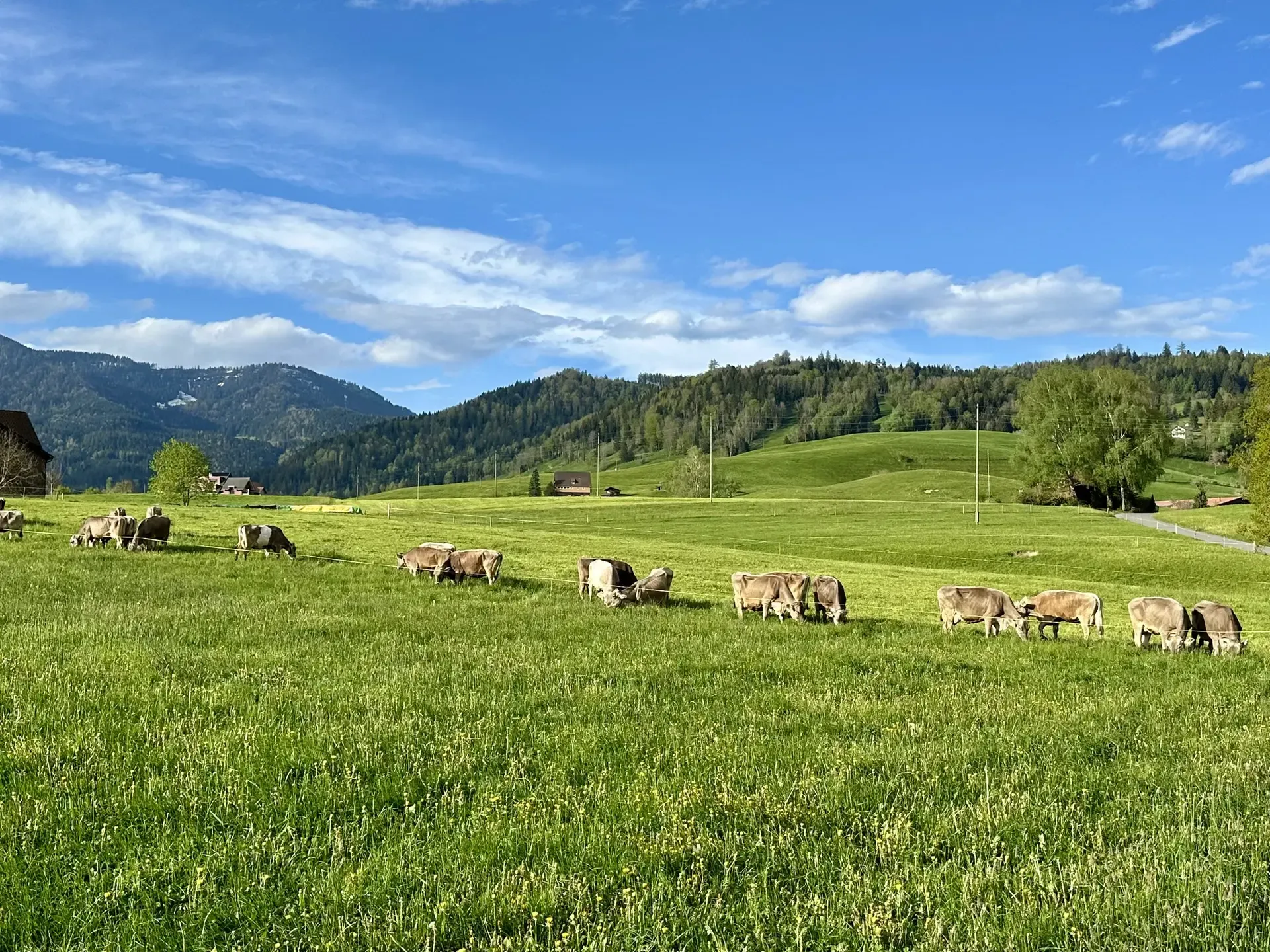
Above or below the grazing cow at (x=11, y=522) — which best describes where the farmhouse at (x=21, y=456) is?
above

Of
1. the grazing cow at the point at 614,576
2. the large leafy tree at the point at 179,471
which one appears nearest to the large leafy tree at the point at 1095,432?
the grazing cow at the point at 614,576

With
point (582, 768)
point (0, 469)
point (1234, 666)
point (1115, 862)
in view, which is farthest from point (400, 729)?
point (0, 469)

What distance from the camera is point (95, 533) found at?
97.1 ft

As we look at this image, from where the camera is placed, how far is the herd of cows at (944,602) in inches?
859

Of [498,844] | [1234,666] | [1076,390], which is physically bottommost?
[1234,666]

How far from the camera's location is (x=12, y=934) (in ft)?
16.7

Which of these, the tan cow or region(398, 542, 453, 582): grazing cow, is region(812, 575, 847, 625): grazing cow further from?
region(398, 542, 453, 582): grazing cow

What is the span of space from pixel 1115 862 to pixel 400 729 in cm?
678

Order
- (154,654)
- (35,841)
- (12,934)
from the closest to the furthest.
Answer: (12,934) < (35,841) < (154,654)

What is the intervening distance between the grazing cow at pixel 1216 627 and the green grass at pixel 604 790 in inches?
169

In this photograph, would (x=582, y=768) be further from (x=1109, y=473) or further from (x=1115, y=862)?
(x=1109, y=473)

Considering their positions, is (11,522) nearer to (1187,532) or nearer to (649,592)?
(649,592)

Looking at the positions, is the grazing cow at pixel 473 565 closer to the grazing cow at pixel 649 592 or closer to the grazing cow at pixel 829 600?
the grazing cow at pixel 649 592

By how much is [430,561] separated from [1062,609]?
780 inches
